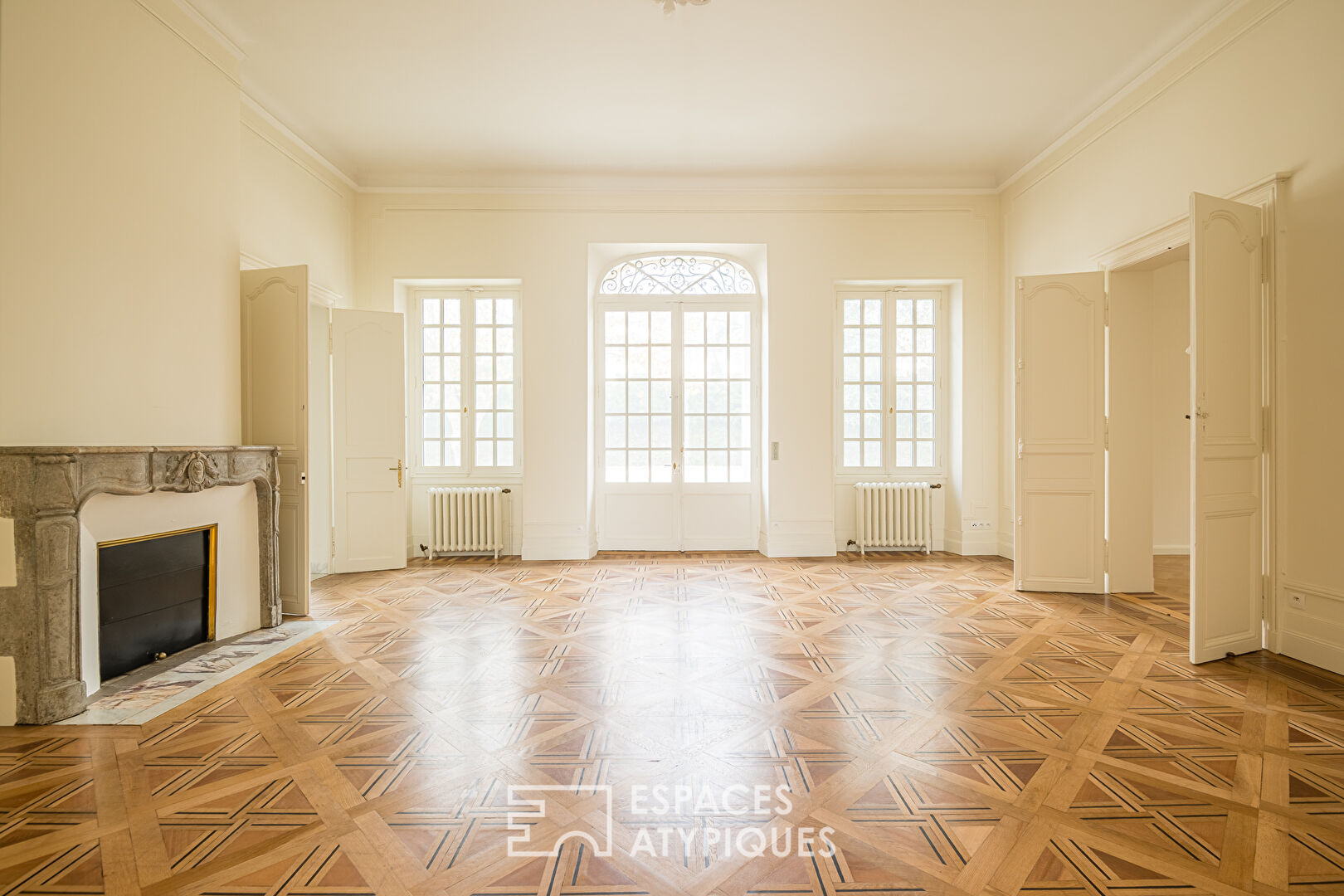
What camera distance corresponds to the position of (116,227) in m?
3.43

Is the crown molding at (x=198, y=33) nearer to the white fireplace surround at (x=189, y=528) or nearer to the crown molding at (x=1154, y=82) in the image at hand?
the white fireplace surround at (x=189, y=528)

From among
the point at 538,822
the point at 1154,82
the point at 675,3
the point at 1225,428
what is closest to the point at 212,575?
the point at 538,822

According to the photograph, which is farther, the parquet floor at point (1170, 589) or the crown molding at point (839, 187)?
the parquet floor at point (1170, 589)

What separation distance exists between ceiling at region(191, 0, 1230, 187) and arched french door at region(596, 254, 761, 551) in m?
1.30

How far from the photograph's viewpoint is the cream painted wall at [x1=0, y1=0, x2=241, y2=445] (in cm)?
295

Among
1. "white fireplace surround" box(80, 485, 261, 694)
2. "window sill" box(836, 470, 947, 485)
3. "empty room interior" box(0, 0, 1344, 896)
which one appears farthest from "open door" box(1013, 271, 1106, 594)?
"white fireplace surround" box(80, 485, 261, 694)

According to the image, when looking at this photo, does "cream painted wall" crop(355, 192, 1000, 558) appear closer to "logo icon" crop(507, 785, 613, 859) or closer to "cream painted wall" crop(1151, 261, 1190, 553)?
"cream painted wall" crop(1151, 261, 1190, 553)

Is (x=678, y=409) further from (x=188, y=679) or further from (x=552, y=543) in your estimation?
(x=188, y=679)

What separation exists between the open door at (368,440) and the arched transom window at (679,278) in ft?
8.29

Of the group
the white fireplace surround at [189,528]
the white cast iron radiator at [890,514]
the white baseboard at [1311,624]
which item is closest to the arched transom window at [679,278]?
the white cast iron radiator at [890,514]

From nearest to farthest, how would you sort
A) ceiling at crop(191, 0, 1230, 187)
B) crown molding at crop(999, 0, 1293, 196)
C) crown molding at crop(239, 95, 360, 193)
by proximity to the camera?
1. crown molding at crop(999, 0, 1293, 196)
2. ceiling at crop(191, 0, 1230, 187)
3. crown molding at crop(239, 95, 360, 193)

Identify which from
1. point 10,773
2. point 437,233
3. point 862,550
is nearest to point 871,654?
point 862,550

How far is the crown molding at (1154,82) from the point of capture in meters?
3.93

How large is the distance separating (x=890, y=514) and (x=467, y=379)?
5136 mm
